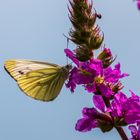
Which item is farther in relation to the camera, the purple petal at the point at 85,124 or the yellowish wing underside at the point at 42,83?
the yellowish wing underside at the point at 42,83

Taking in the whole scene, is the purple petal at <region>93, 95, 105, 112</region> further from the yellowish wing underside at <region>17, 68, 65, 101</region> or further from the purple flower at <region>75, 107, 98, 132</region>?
the yellowish wing underside at <region>17, 68, 65, 101</region>

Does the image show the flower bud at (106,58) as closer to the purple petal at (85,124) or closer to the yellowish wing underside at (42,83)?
the purple petal at (85,124)

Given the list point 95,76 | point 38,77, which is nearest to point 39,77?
point 38,77

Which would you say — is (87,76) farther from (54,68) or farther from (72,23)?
(54,68)

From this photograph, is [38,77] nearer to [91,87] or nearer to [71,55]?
[71,55]

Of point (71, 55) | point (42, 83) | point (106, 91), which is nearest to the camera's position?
point (106, 91)

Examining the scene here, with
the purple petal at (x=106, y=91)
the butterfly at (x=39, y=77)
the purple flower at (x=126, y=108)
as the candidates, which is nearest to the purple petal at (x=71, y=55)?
the butterfly at (x=39, y=77)

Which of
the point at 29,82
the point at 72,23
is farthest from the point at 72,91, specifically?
the point at 29,82

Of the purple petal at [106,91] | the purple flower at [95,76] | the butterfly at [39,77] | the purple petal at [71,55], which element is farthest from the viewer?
the butterfly at [39,77]
